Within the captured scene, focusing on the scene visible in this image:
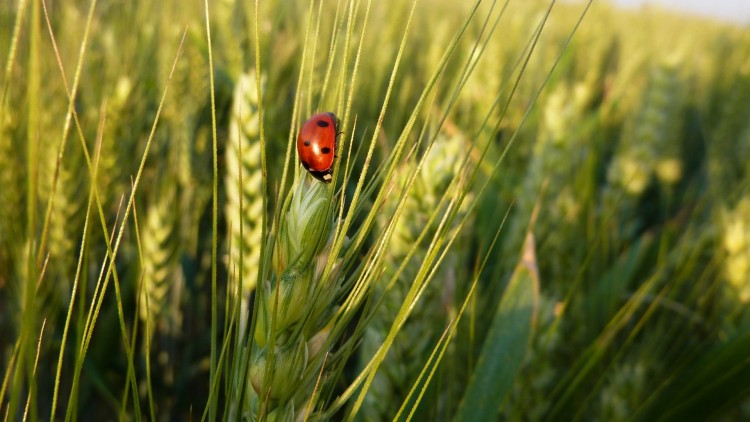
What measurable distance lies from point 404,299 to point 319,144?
0.63 ft

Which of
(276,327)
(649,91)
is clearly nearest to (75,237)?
(276,327)

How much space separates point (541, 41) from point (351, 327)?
2.70 feet

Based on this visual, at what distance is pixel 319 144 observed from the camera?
436 millimetres

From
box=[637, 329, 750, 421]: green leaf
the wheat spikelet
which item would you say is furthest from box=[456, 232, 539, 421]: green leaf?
the wheat spikelet

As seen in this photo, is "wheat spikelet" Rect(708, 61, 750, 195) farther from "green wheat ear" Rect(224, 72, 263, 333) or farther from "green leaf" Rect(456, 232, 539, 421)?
"green wheat ear" Rect(224, 72, 263, 333)

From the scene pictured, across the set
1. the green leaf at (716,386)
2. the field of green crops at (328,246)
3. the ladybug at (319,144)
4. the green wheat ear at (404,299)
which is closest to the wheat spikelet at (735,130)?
Result: the field of green crops at (328,246)

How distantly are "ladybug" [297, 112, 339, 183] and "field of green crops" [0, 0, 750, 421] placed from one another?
0.6 inches

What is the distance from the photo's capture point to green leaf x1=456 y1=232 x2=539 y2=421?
53cm

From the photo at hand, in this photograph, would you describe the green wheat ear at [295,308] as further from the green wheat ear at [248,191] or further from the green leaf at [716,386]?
the green leaf at [716,386]

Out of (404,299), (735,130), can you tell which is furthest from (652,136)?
(404,299)

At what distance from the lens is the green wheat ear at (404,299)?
539mm

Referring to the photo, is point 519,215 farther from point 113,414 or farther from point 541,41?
point 113,414

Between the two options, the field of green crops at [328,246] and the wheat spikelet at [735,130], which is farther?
the wheat spikelet at [735,130]

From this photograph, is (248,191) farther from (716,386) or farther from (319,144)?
(716,386)
